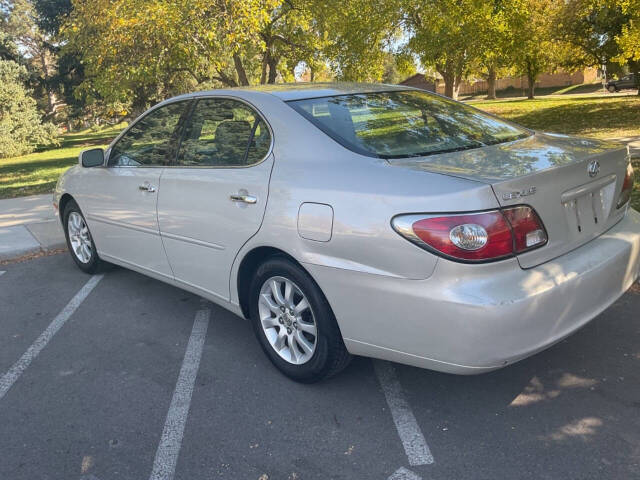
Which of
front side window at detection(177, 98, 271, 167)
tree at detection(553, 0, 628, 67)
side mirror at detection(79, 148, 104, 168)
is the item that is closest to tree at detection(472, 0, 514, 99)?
tree at detection(553, 0, 628, 67)

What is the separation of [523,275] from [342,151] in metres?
1.12

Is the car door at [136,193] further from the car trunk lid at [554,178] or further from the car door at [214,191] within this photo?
the car trunk lid at [554,178]

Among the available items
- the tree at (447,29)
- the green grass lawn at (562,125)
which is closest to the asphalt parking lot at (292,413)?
the green grass lawn at (562,125)

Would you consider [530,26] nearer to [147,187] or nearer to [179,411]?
[147,187]

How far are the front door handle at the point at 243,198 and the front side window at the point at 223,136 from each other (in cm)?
22

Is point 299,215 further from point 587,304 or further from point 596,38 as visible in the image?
point 596,38

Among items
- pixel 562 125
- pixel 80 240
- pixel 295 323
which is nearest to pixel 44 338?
pixel 80 240

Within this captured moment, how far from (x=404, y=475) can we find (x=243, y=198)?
1751 millimetres

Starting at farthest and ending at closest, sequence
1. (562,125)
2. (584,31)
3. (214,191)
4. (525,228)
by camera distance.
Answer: (584,31) → (562,125) → (214,191) → (525,228)

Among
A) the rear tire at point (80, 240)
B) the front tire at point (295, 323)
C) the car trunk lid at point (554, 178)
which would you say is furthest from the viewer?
the rear tire at point (80, 240)

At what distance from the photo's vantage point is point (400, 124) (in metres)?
3.52

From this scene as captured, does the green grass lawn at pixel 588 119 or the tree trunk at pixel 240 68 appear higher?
the tree trunk at pixel 240 68

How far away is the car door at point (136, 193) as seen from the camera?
4270 millimetres

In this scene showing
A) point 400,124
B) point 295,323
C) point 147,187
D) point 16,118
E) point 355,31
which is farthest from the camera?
point 16,118
